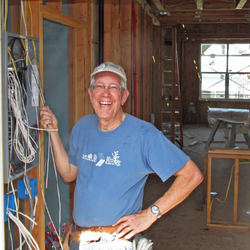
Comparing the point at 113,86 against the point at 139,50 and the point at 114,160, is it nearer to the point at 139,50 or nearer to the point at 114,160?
the point at 114,160

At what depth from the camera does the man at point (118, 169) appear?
1613 millimetres

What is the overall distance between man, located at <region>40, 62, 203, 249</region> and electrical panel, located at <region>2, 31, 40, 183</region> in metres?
0.10

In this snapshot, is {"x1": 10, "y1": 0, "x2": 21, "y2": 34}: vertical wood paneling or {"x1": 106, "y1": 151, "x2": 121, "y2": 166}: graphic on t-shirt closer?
{"x1": 106, "y1": 151, "x2": 121, "y2": 166}: graphic on t-shirt

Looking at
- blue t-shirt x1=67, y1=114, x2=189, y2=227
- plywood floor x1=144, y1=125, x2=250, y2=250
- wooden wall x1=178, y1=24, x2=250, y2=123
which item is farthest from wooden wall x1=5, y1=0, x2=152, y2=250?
wooden wall x1=178, y1=24, x2=250, y2=123

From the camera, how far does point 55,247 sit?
6.41ft

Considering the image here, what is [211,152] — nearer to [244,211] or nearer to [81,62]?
[244,211]

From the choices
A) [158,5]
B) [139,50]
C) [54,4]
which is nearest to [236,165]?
[139,50]

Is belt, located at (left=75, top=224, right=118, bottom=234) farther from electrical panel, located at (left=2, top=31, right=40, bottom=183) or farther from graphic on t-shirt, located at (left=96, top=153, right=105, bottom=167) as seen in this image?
electrical panel, located at (left=2, top=31, right=40, bottom=183)

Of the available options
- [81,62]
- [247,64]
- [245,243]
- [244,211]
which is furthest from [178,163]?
[247,64]

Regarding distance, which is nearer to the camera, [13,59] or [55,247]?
[13,59]

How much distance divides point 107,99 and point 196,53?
10.2 metres

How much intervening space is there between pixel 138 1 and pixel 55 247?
3110 millimetres

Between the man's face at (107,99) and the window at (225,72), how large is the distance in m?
10.2

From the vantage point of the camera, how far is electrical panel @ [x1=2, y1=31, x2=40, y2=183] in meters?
1.47
